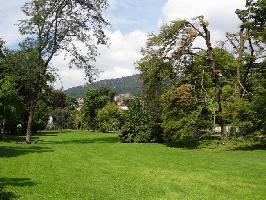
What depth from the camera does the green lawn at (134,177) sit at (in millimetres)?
16375

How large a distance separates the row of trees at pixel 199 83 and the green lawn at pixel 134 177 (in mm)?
9565

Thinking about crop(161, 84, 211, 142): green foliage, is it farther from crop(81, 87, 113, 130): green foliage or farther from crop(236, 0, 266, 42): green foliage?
crop(81, 87, 113, 130): green foliage

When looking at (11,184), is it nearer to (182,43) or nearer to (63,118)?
(182,43)

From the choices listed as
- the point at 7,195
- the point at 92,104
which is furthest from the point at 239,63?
the point at 92,104

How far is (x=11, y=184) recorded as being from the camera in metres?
17.7

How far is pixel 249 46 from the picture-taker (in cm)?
4359

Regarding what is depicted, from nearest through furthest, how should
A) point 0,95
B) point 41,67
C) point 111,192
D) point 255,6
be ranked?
point 111,192 < point 255,6 < point 41,67 < point 0,95

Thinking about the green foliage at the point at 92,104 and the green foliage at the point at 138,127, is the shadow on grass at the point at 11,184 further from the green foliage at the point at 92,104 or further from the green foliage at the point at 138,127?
the green foliage at the point at 92,104

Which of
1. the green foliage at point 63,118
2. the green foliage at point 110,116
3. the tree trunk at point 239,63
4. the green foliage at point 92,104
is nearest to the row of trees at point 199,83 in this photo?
the tree trunk at point 239,63

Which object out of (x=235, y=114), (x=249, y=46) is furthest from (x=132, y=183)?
(x=249, y=46)

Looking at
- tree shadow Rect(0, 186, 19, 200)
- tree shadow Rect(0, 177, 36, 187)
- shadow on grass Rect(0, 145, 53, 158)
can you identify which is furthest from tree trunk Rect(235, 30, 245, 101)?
tree shadow Rect(0, 186, 19, 200)

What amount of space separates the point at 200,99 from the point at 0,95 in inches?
838

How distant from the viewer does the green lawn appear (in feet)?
53.7

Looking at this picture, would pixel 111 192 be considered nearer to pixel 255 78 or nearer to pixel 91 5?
pixel 255 78
